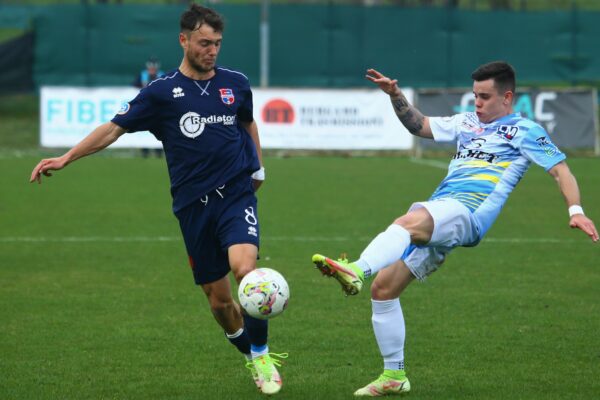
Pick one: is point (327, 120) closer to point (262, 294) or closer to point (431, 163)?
point (431, 163)

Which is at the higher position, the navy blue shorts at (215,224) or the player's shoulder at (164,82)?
the player's shoulder at (164,82)

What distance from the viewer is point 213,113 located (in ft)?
20.7

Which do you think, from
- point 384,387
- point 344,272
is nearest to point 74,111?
point 384,387

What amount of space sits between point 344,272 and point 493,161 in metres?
1.43

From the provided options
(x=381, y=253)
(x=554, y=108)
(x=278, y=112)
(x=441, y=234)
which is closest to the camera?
(x=381, y=253)

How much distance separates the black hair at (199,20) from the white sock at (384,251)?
169 centimetres

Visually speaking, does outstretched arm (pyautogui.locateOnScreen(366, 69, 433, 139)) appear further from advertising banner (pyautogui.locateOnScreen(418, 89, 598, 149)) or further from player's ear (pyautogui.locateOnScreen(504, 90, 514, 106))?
advertising banner (pyautogui.locateOnScreen(418, 89, 598, 149))

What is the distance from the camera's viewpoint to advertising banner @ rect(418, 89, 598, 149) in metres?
22.9

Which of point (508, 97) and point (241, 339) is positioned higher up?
point (508, 97)

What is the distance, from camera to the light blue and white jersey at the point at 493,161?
240 inches

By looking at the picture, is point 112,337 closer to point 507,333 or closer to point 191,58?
point 191,58

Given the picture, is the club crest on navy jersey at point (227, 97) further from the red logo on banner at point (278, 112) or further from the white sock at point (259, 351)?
the red logo on banner at point (278, 112)

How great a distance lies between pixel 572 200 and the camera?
5.92 m

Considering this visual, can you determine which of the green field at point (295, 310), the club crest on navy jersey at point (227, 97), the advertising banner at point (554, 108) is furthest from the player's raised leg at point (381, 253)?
the advertising banner at point (554, 108)
